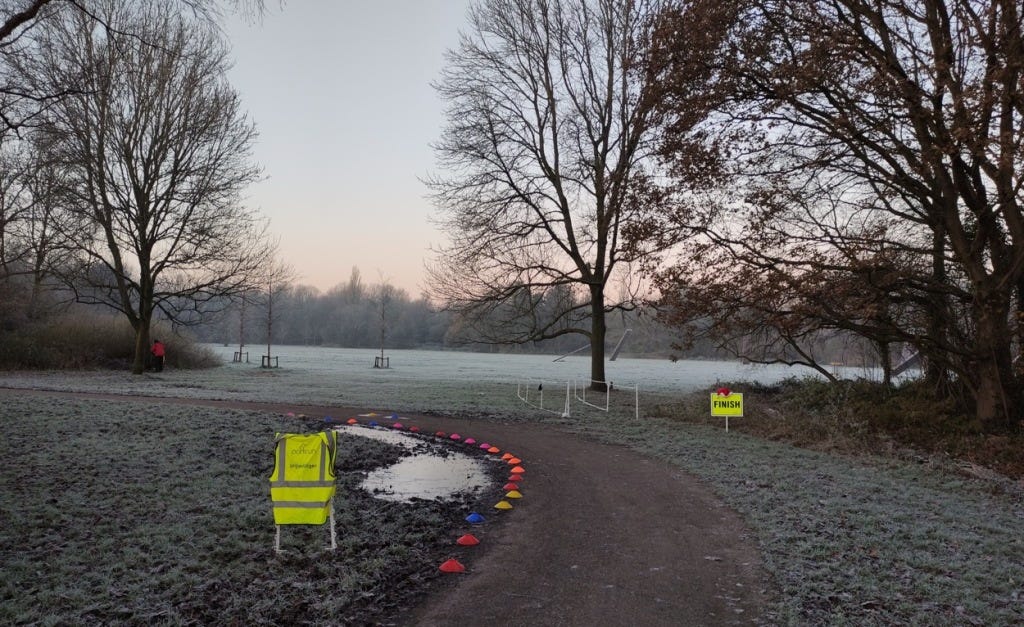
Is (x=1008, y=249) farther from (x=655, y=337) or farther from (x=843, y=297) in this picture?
(x=655, y=337)

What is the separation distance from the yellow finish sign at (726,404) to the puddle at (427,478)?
5.93 m

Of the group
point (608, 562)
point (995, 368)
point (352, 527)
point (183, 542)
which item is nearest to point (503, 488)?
point (352, 527)

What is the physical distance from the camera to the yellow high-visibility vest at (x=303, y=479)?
531cm

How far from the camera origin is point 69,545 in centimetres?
529

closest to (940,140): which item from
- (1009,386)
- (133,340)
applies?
(1009,386)

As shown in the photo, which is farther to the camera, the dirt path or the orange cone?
the orange cone

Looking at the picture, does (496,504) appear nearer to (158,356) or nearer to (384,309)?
(158,356)

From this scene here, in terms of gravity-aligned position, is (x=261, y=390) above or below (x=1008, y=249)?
below

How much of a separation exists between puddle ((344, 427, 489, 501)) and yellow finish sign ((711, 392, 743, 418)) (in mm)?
5930

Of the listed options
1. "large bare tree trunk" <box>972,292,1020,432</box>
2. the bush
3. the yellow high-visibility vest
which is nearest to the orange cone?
the yellow high-visibility vest

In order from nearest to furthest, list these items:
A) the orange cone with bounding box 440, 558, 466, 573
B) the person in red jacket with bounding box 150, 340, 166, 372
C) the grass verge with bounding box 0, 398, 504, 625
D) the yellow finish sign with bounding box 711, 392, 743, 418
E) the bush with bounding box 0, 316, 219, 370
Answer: the grass verge with bounding box 0, 398, 504, 625 < the orange cone with bounding box 440, 558, 466, 573 < the yellow finish sign with bounding box 711, 392, 743, 418 < the bush with bounding box 0, 316, 219, 370 < the person in red jacket with bounding box 150, 340, 166, 372

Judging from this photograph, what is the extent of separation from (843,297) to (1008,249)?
12.0ft

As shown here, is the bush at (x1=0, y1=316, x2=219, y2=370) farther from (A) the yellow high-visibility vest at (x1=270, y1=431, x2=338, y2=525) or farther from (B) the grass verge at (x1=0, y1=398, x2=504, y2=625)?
(A) the yellow high-visibility vest at (x1=270, y1=431, x2=338, y2=525)

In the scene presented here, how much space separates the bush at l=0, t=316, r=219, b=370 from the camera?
84.7 feet
